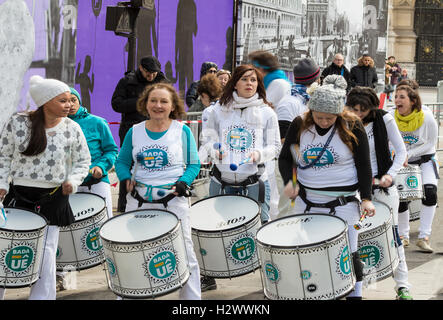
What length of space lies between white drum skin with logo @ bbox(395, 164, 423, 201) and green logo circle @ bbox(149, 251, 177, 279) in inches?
129

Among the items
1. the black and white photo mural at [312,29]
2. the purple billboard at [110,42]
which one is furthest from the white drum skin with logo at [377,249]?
the black and white photo mural at [312,29]

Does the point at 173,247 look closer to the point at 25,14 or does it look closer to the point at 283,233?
the point at 283,233

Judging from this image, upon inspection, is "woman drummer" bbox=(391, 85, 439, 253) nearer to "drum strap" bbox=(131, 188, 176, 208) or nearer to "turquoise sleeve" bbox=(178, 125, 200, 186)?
"turquoise sleeve" bbox=(178, 125, 200, 186)

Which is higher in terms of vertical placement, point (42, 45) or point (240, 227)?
point (42, 45)

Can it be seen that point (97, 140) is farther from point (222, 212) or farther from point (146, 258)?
point (146, 258)

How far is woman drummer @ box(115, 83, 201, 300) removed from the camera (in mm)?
5426

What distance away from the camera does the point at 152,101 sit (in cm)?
557

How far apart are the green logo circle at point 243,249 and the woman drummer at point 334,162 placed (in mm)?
612

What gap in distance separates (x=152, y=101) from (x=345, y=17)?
70.6 ft

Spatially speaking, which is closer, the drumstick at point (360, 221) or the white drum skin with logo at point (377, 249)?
the drumstick at point (360, 221)

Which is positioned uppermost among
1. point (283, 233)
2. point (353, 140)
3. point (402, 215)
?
point (353, 140)

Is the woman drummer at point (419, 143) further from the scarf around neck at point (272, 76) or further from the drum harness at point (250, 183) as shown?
the drum harness at point (250, 183)

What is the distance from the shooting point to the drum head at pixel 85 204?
6.08 m
